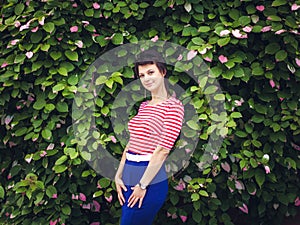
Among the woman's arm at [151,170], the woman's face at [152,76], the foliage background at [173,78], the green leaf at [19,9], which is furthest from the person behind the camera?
the green leaf at [19,9]

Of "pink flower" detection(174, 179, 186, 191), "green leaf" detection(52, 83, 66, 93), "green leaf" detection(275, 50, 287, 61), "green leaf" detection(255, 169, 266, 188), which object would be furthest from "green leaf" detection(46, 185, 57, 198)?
"green leaf" detection(275, 50, 287, 61)

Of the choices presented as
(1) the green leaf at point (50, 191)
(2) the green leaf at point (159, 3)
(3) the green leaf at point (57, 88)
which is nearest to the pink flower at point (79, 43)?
(3) the green leaf at point (57, 88)

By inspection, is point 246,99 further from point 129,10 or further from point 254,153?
point 129,10

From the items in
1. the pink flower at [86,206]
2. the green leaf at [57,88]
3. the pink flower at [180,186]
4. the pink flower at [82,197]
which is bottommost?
the pink flower at [86,206]

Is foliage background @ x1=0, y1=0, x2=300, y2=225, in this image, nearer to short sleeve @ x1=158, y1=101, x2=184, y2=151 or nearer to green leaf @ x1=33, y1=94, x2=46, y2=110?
green leaf @ x1=33, y1=94, x2=46, y2=110

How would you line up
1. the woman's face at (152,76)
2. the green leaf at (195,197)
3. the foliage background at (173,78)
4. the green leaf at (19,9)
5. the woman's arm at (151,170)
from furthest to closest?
the green leaf at (19,9) < the foliage background at (173,78) < the green leaf at (195,197) < the woman's face at (152,76) < the woman's arm at (151,170)

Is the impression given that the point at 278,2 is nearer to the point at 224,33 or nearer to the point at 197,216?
the point at 224,33

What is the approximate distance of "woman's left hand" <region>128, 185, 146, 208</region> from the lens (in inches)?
92.9

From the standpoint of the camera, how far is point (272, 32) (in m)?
3.09

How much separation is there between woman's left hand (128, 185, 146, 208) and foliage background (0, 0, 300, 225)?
683mm

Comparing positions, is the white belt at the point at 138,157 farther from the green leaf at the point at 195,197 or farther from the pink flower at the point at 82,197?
the pink flower at the point at 82,197

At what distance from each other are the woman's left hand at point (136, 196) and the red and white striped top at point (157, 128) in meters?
0.17

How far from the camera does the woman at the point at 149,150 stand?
7.75 feet

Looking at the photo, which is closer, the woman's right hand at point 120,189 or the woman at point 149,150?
the woman at point 149,150
